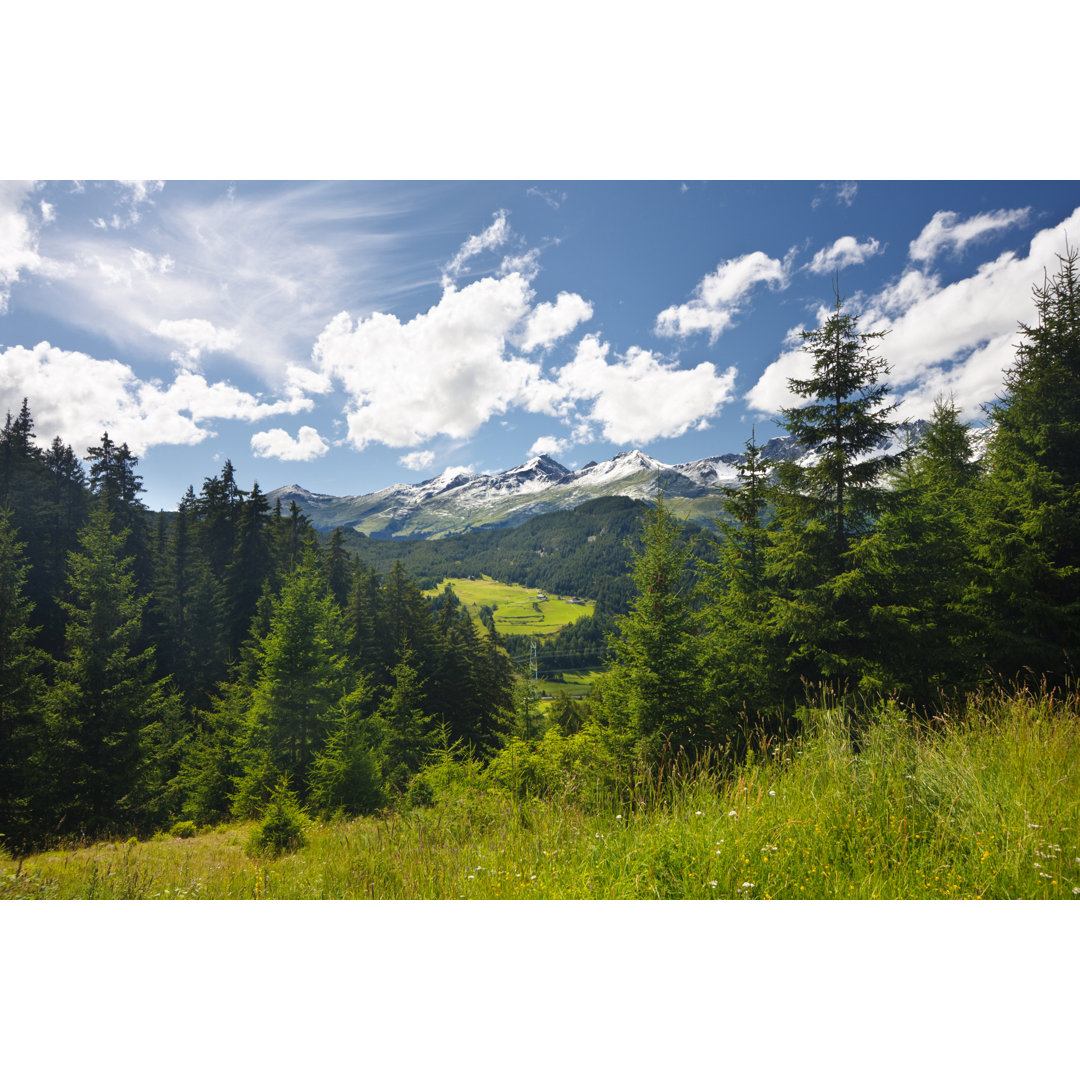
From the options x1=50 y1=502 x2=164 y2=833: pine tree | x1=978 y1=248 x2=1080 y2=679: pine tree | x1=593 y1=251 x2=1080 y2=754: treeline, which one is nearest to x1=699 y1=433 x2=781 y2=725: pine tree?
x1=593 y1=251 x2=1080 y2=754: treeline

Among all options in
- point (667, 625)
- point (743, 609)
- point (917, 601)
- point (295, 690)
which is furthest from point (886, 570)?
point (295, 690)

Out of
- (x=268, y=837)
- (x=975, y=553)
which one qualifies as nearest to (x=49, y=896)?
(x=268, y=837)

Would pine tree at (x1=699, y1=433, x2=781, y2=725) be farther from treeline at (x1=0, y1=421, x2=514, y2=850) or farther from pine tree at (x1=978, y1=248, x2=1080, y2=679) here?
treeline at (x1=0, y1=421, x2=514, y2=850)

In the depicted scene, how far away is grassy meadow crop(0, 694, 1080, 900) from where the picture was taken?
2906 millimetres

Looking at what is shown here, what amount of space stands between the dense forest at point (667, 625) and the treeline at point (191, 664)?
0.14 metres

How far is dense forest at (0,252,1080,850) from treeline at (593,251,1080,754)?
57mm

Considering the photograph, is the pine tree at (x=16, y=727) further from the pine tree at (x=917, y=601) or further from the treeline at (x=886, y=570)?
the pine tree at (x=917, y=601)

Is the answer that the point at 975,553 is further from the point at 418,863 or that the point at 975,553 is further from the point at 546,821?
the point at 418,863

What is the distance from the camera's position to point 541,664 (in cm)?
12925

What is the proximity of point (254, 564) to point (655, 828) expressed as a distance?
127ft

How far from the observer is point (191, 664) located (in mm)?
31812

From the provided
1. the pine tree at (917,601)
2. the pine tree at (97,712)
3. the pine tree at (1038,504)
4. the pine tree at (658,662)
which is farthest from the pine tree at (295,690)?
the pine tree at (1038,504)

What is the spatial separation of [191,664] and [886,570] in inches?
1593

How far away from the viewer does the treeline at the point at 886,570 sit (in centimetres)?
998
